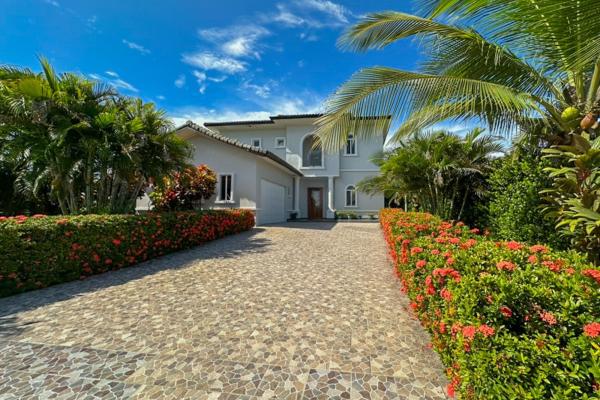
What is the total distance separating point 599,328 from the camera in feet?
4.18

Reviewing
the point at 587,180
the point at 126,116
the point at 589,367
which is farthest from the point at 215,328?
the point at 126,116

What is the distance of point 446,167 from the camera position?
7340 mm

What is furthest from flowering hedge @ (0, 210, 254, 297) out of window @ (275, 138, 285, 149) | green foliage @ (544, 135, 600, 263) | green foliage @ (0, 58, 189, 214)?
window @ (275, 138, 285, 149)

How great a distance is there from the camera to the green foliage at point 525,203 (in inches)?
181

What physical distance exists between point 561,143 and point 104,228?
8323mm

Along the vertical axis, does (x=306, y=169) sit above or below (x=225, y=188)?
above

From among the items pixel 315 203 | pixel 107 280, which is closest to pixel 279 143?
pixel 315 203

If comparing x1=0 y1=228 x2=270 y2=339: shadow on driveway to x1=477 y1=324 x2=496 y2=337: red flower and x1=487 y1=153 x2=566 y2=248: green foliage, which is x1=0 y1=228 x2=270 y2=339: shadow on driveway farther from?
x1=487 y1=153 x2=566 y2=248: green foliage

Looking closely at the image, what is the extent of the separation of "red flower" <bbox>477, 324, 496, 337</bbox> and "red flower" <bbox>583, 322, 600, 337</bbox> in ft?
1.24

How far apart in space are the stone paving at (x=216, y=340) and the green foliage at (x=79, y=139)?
3504 millimetres

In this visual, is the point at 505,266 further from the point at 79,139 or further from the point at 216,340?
the point at 79,139

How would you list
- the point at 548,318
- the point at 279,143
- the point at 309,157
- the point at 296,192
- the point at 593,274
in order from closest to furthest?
the point at 548,318
the point at 593,274
the point at 296,192
the point at 309,157
the point at 279,143

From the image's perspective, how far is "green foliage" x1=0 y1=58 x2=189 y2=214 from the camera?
643 centimetres

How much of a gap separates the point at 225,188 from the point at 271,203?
3071mm
